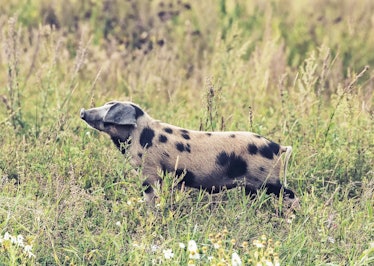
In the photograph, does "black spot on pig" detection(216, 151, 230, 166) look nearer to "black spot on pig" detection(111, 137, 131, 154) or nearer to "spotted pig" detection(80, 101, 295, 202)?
"spotted pig" detection(80, 101, 295, 202)

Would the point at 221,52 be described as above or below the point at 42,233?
above

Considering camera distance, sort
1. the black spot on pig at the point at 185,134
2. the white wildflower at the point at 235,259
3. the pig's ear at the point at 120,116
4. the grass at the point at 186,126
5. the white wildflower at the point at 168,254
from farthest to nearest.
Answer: the black spot on pig at the point at 185,134, the pig's ear at the point at 120,116, the grass at the point at 186,126, the white wildflower at the point at 168,254, the white wildflower at the point at 235,259

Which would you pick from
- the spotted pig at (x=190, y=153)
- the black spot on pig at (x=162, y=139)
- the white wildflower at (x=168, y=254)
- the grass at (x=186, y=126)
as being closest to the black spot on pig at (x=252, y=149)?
Result: the spotted pig at (x=190, y=153)

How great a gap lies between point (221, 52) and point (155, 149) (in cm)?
240

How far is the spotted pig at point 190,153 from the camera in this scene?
478cm

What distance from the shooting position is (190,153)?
4.79m

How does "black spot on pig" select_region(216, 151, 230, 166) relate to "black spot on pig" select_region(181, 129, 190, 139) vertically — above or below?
below

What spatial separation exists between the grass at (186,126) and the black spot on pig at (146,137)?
0.23 meters

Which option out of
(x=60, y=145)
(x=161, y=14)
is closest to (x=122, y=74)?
(x=161, y=14)

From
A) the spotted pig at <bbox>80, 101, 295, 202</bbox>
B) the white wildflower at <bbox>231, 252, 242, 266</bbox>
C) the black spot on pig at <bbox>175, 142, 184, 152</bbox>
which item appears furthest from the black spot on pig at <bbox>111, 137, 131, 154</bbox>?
the white wildflower at <bbox>231, 252, 242, 266</bbox>

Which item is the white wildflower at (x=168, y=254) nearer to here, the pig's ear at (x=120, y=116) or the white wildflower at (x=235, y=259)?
the white wildflower at (x=235, y=259)

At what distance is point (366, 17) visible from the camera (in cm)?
849

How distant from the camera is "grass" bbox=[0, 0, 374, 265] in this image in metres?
4.42

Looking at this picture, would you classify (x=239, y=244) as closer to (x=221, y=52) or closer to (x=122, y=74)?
(x=221, y=52)
